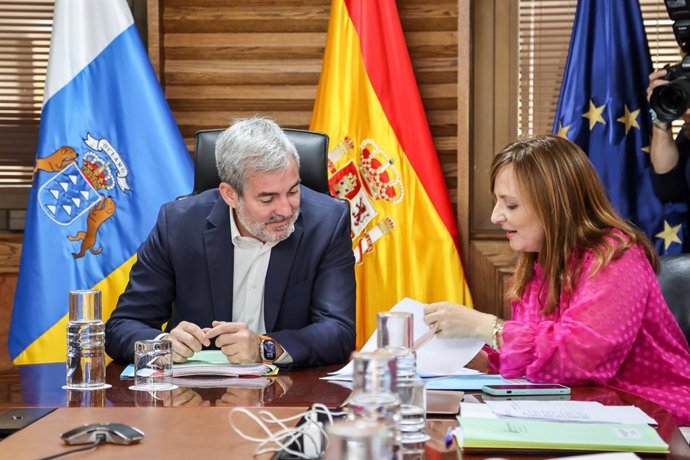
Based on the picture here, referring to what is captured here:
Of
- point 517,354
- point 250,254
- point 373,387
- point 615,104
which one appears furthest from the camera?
point 615,104

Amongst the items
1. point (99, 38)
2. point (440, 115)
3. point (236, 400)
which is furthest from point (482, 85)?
point (236, 400)

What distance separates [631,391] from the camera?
6.34ft

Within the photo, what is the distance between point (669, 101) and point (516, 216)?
4.15ft

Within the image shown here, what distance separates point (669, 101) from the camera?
304cm

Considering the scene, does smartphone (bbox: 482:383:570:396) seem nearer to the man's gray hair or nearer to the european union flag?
the man's gray hair

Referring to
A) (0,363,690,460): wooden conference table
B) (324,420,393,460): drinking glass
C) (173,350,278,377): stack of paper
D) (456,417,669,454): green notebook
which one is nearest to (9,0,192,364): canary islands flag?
(0,363,690,460): wooden conference table

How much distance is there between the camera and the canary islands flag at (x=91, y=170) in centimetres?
324

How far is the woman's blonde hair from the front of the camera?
6.56 feet

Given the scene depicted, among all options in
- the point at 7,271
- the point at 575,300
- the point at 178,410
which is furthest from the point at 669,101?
the point at 7,271

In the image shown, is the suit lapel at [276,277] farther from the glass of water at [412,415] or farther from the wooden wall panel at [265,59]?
the wooden wall panel at [265,59]

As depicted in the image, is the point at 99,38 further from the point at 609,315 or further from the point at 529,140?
the point at 609,315

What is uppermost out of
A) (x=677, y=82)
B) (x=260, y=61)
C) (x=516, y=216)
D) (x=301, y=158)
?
(x=260, y=61)

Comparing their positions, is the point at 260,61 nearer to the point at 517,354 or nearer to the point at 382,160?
the point at 382,160

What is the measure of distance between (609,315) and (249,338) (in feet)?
2.40
